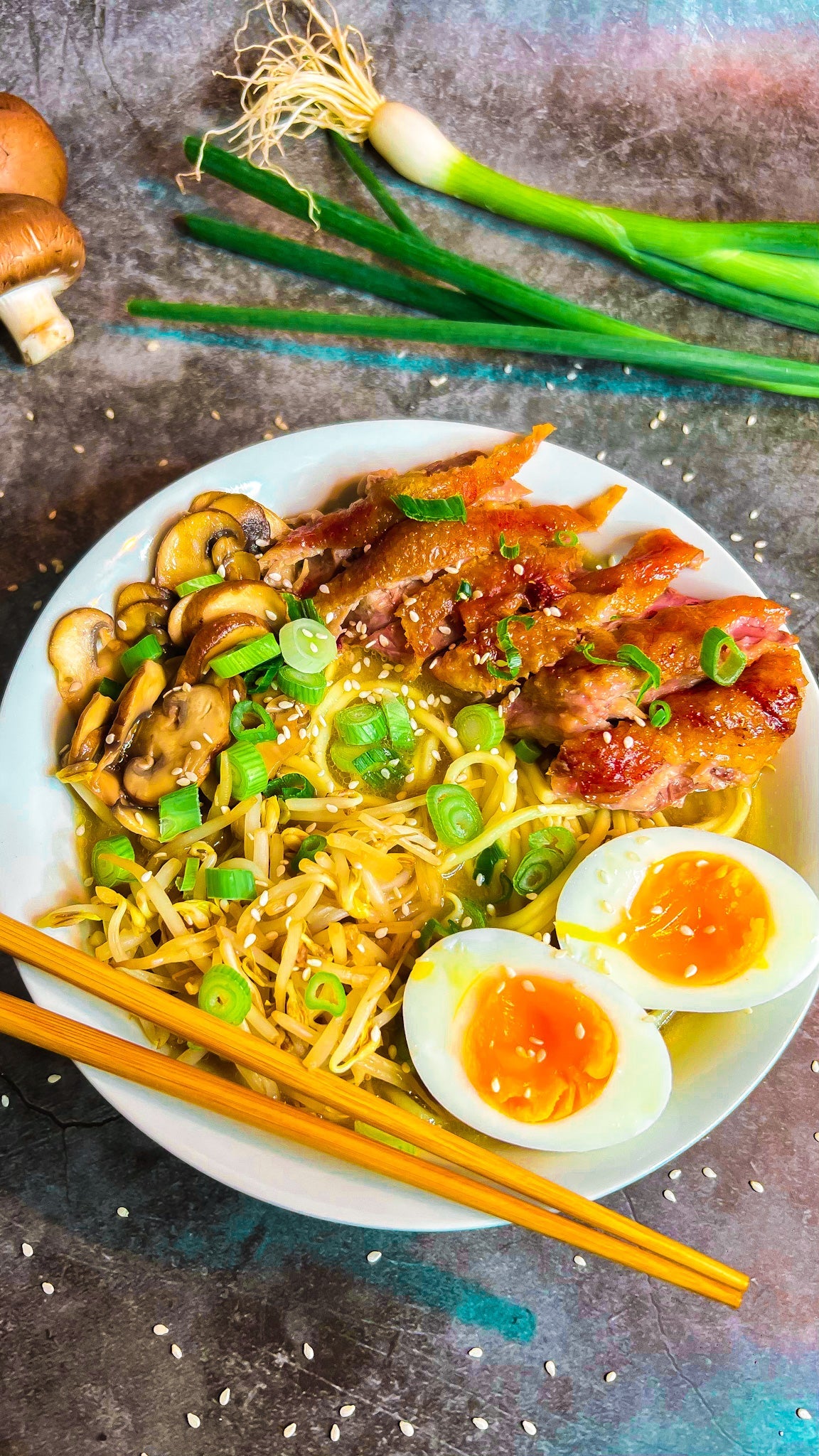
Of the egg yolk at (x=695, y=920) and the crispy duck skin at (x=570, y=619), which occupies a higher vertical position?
the crispy duck skin at (x=570, y=619)

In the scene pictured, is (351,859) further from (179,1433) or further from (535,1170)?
(179,1433)

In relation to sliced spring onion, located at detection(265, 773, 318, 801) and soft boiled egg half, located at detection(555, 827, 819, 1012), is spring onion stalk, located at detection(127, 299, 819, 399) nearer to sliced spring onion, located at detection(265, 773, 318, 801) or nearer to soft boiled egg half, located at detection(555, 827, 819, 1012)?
sliced spring onion, located at detection(265, 773, 318, 801)

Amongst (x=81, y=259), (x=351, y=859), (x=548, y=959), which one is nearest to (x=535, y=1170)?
(x=548, y=959)

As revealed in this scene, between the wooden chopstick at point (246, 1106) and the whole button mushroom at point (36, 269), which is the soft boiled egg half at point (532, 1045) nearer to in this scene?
the wooden chopstick at point (246, 1106)

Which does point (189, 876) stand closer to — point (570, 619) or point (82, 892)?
point (82, 892)

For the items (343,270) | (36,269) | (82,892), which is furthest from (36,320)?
(82,892)

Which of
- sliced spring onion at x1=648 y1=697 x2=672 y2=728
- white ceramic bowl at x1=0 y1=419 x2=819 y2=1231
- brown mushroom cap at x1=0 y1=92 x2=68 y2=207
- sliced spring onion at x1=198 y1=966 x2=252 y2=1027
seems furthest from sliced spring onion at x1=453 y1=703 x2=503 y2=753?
brown mushroom cap at x1=0 y1=92 x2=68 y2=207

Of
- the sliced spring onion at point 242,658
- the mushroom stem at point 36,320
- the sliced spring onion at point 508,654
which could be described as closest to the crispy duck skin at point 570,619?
the sliced spring onion at point 508,654
